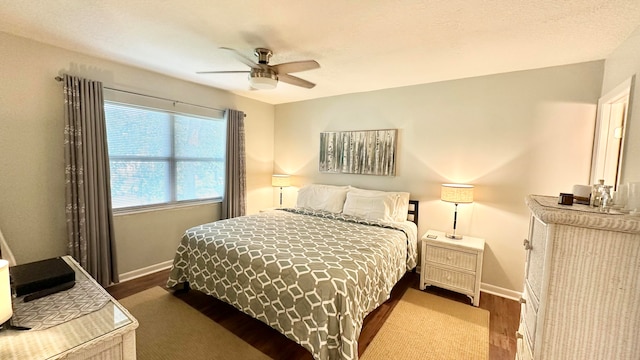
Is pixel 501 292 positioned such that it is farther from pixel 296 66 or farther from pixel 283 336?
pixel 296 66

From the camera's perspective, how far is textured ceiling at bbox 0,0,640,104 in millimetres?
1638

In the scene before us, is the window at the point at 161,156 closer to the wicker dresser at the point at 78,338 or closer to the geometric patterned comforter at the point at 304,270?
the geometric patterned comforter at the point at 304,270

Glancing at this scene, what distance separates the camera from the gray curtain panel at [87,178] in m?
2.47

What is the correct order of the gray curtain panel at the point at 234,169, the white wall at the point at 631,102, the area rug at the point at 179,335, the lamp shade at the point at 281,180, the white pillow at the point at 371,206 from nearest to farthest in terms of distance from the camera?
the white wall at the point at 631,102
the area rug at the point at 179,335
the white pillow at the point at 371,206
the gray curtain panel at the point at 234,169
the lamp shade at the point at 281,180

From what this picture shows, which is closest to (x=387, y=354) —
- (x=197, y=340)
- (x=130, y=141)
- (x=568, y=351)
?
(x=568, y=351)

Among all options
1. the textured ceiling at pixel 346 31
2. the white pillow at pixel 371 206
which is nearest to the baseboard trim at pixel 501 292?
the white pillow at pixel 371 206

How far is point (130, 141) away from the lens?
9.78ft

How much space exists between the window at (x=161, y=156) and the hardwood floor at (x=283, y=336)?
0.96 metres

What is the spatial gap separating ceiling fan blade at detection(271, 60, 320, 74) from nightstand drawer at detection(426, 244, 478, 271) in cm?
222

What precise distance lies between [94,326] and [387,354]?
1.83 meters

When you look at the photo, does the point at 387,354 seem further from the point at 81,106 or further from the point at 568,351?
the point at 81,106

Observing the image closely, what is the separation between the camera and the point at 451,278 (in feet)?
8.89

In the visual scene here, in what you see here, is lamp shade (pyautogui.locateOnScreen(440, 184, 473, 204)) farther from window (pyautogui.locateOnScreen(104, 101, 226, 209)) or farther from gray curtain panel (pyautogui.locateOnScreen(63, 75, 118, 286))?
gray curtain panel (pyautogui.locateOnScreen(63, 75, 118, 286))

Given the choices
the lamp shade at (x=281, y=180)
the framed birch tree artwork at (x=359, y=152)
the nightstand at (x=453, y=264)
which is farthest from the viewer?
the lamp shade at (x=281, y=180)
